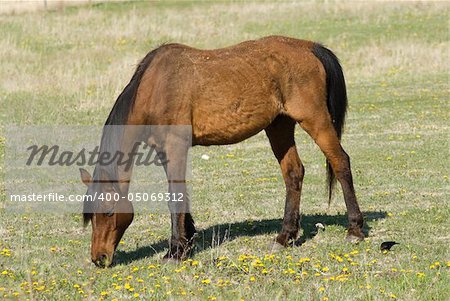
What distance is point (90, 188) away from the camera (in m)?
7.98

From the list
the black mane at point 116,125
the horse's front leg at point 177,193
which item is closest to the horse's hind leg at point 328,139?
the horse's front leg at point 177,193

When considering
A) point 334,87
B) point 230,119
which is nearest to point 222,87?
point 230,119

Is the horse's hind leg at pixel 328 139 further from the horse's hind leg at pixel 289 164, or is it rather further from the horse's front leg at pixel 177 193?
the horse's front leg at pixel 177 193

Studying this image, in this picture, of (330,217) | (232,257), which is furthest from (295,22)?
(232,257)

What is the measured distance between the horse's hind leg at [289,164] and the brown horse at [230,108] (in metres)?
0.01

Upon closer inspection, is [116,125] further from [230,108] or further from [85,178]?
[230,108]

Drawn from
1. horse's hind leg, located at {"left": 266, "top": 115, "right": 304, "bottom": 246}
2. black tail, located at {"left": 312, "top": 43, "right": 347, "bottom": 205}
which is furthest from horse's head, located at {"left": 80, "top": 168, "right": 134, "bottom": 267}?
black tail, located at {"left": 312, "top": 43, "right": 347, "bottom": 205}

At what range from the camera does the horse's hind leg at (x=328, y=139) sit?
8812mm

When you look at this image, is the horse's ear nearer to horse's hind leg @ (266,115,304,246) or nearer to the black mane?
the black mane

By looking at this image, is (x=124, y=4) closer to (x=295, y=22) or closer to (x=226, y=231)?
(x=295, y=22)

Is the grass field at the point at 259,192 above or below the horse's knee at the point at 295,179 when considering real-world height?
below

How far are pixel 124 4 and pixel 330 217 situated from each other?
31.1 metres

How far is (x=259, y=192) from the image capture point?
11867 mm

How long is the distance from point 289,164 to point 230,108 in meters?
1.13
